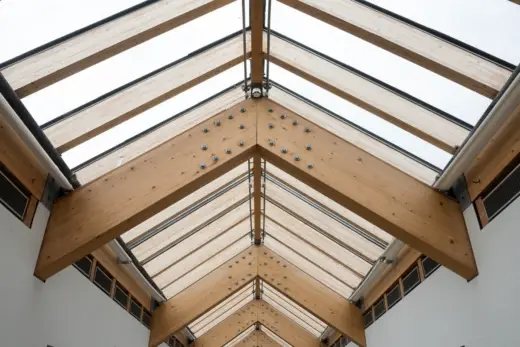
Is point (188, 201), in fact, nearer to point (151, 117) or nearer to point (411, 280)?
point (151, 117)

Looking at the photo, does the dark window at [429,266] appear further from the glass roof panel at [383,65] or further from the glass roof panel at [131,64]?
the glass roof panel at [131,64]

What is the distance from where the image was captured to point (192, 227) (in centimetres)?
735

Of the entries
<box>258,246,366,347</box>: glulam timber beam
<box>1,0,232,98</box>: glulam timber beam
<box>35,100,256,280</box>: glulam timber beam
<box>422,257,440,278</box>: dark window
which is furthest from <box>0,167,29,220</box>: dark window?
<box>258,246,366,347</box>: glulam timber beam

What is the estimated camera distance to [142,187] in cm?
489

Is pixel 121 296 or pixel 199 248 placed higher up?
pixel 199 248

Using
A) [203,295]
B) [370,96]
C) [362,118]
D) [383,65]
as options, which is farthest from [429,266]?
[203,295]

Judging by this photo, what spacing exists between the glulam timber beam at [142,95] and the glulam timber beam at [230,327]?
9.54 m

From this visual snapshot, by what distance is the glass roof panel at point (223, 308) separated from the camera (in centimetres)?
1156

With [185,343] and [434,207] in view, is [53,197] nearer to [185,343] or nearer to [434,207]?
[434,207]

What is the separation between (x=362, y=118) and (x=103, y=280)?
169 inches

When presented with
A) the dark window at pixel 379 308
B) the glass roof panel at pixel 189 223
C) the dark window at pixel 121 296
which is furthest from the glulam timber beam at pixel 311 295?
the dark window at pixel 121 296

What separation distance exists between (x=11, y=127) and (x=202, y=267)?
19.5ft

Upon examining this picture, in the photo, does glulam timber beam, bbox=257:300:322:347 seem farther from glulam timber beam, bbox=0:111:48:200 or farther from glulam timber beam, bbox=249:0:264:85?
glulam timber beam, bbox=0:111:48:200

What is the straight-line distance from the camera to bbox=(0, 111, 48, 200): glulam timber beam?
3811 millimetres
